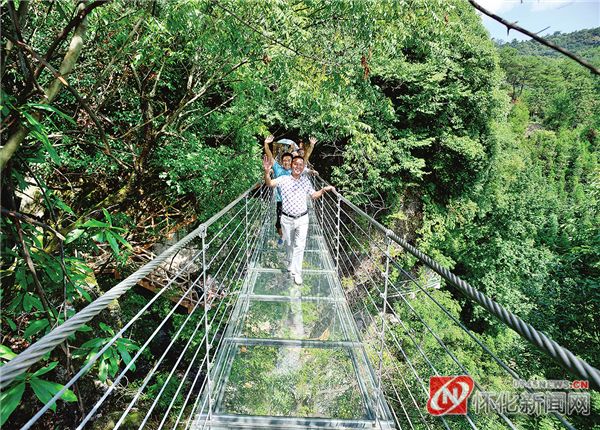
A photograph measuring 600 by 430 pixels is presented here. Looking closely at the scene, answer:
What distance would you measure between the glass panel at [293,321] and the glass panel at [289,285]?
0.18 m

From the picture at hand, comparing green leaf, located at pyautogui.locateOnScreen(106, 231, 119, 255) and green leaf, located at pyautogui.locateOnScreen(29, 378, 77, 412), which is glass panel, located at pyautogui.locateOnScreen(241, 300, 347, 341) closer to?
green leaf, located at pyautogui.locateOnScreen(106, 231, 119, 255)

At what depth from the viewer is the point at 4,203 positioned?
5.34 ft

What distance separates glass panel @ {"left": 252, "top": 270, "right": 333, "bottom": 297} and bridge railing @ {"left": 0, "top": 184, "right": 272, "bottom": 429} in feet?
0.81

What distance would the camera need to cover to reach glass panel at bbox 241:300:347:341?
7.66ft

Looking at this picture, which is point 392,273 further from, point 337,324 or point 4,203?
point 4,203

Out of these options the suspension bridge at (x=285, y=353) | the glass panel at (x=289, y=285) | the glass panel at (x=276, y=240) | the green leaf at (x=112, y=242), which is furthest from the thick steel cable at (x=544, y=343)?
the glass panel at (x=276, y=240)

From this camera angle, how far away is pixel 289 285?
10.5ft

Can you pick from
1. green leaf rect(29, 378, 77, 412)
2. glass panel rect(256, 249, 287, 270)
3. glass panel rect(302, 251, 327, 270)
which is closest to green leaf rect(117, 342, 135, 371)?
green leaf rect(29, 378, 77, 412)

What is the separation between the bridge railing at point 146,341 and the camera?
0.77 metres

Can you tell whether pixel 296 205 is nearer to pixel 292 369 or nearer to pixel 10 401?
pixel 292 369

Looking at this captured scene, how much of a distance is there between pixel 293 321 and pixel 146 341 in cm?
121

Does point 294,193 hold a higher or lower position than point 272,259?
higher

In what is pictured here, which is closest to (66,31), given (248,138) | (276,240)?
(276,240)

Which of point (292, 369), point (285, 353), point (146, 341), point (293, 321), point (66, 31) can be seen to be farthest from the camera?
point (293, 321)
